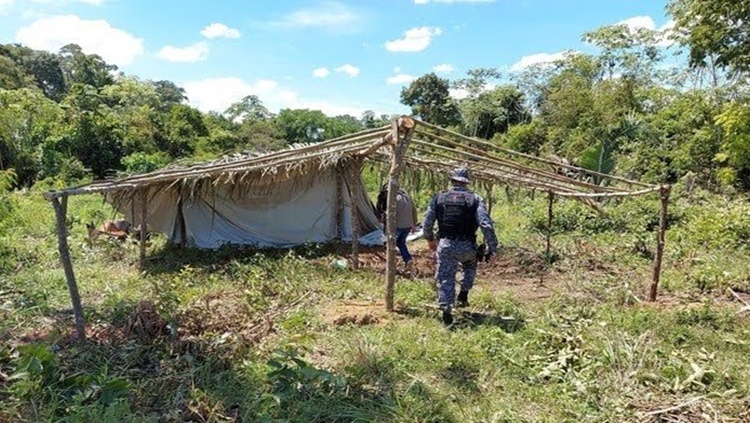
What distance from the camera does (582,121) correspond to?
21.4 metres

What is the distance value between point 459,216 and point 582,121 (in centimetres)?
1800

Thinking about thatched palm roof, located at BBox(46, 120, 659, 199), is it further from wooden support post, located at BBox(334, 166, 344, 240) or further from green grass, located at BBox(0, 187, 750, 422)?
green grass, located at BBox(0, 187, 750, 422)

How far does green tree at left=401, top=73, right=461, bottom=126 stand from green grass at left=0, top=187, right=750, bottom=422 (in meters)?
32.7

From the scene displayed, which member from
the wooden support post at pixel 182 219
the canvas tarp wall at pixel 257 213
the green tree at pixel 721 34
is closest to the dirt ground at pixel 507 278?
the canvas tarp wall at pixel 257 213

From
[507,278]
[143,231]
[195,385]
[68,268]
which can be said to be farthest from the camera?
[143,231]

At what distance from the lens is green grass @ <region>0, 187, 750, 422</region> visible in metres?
3.62

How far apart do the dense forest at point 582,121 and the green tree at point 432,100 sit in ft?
8.09

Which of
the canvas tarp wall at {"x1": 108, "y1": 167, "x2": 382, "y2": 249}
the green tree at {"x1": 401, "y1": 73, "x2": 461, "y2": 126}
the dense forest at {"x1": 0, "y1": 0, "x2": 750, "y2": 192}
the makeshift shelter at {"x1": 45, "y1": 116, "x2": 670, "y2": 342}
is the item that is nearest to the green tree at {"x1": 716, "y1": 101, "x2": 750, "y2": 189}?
the dense forest at {"x1": 0, "y1": 0, "x2": 750, "y2": 192}

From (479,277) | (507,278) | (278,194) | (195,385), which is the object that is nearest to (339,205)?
(278,194)

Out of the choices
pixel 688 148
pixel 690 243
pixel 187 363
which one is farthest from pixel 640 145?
pixel 187 363

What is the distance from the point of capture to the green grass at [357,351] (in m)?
3.62

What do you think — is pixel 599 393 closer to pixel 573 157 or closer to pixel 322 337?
pixel 322 337

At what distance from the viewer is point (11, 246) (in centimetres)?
874

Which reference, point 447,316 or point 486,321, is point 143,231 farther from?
point 486,321
